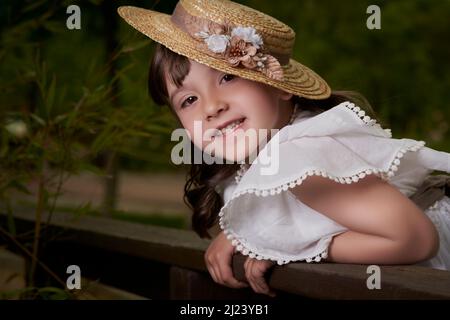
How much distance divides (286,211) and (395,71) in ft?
23.0

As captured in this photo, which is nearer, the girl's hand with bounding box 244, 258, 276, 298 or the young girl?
the young girl

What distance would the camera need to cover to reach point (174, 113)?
1811mm

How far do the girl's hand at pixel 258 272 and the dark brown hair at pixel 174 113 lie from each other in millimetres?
304

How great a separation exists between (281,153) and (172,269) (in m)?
0.80

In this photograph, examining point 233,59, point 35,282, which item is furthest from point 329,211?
point 35,282

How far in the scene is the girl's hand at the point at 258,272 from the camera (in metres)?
1.59

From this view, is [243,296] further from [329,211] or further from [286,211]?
[329,211]

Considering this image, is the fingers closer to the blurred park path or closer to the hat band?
the hat band

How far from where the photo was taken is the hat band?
5.30 feet

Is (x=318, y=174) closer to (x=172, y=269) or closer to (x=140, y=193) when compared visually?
(x=172, y=269)

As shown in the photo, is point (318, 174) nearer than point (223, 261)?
Yes

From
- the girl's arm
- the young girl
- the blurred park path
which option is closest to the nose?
the young girl

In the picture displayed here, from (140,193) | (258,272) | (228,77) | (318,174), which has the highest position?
(140,193)

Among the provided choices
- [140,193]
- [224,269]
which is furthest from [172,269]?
[140,193]
